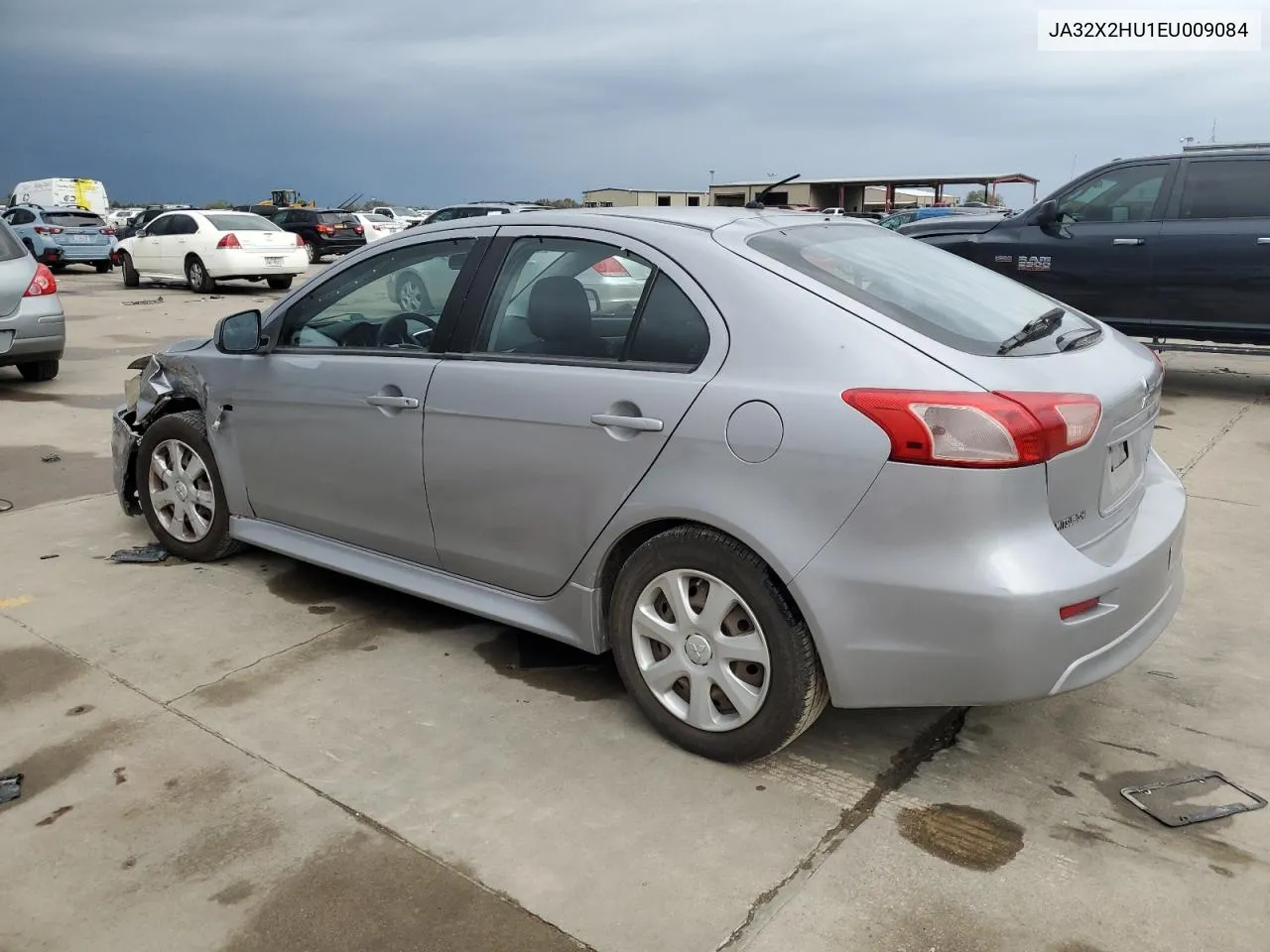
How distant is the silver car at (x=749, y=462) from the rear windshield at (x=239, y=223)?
51.1 ft

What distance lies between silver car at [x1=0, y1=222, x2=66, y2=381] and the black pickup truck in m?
8.08

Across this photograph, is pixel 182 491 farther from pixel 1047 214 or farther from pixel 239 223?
pixel 239 223

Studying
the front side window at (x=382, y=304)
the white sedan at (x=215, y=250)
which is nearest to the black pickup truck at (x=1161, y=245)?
the front side window at (x=382, y=304)

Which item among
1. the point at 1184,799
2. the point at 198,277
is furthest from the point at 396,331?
the point at 198,277

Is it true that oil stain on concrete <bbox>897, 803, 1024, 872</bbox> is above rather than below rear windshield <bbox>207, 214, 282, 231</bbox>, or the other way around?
below

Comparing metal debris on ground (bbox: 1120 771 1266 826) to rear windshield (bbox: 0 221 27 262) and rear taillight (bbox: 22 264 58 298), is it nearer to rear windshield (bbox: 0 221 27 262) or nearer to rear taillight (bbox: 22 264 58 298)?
rear taillight (bbox: 22 264 58 298)

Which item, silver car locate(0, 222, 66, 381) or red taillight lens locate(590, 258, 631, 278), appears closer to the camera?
red taillight lens locate(590, 258, 631, 278)

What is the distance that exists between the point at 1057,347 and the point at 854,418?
77 centimetres

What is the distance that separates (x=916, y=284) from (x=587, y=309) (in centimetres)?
102

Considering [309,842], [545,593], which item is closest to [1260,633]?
[545,593]

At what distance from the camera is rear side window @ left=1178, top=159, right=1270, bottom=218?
8.30 metres

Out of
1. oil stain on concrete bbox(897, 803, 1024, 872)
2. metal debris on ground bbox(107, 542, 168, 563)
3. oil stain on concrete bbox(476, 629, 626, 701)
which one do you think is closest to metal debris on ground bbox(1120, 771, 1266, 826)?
oil stain on concrete bbox(897, 803, 1024, 872)

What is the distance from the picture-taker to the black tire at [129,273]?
2017 cm

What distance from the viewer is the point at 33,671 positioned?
12.5 feet
